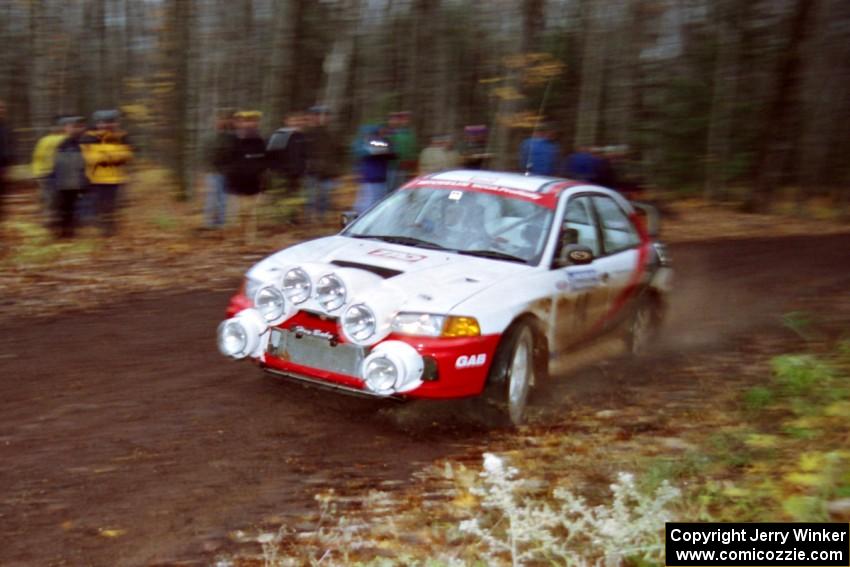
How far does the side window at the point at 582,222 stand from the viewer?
8141mm

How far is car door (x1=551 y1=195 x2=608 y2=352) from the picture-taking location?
300 inches

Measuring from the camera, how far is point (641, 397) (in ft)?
27.1

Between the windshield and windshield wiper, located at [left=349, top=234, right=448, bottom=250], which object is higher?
the windshield

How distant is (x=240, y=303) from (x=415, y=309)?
1484 mm

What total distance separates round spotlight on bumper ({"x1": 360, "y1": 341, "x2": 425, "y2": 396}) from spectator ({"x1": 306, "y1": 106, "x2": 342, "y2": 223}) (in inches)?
397

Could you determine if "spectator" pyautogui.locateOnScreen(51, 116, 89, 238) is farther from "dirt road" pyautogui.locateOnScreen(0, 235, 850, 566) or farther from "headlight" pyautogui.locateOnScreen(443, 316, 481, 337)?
"headlight" pyautogui.locateOnScreen(443, 316, 481, 337)

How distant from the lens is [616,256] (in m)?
8.67

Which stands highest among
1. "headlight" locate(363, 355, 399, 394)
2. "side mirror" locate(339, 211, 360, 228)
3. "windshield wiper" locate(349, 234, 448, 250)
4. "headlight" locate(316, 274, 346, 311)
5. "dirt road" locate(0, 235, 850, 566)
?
"side mirror" locate(339, 211, 360, 228)

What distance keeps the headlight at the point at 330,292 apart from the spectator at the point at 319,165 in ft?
31.7

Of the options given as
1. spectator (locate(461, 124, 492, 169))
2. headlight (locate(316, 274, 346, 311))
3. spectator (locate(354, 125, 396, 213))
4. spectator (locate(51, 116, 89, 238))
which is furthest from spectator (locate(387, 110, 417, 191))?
headlight (locate(316, 274, 346, 311))

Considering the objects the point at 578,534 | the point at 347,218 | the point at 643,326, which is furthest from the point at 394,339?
the point at 643,326

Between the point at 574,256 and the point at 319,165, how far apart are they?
30.8 feet

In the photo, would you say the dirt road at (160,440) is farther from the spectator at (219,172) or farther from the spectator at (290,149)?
the spectator at (290,149)

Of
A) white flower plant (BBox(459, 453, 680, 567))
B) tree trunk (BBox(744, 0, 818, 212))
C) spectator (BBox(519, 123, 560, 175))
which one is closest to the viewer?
white flower plant (BBox(459, 453, 680, 567))
